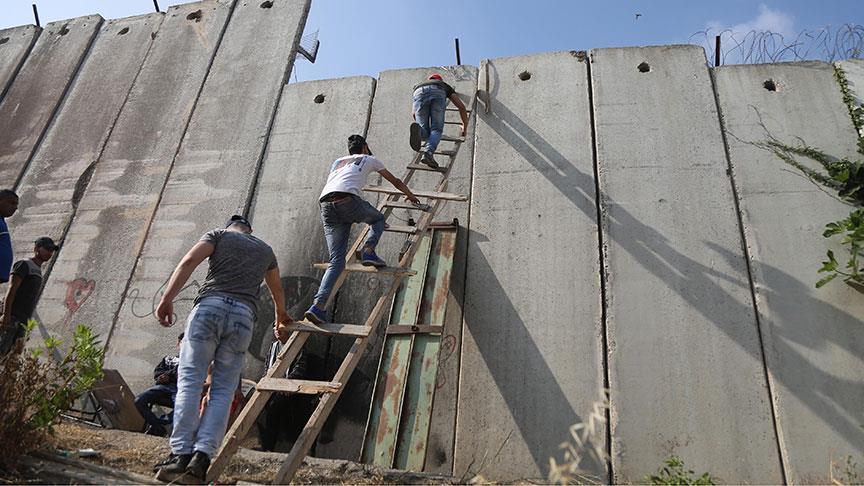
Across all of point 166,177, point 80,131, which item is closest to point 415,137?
point 166,177

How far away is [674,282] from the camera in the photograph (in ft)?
17.0

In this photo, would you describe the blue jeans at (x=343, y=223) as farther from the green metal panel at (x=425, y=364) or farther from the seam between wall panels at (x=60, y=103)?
A: the seam between wall panels at (x=60, y=103)

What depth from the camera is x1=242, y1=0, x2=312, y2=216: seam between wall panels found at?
655 centimetres

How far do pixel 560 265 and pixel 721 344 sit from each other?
4.73ft

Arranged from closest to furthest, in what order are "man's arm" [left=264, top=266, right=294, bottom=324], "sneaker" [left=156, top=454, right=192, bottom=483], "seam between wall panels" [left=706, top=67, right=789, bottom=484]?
"sneaker" [left=156, top=454, right=192, bottom=483] < "man's arm" [left=264, top=266, right=294, bottom=324] < "seam between wall panels" [left=706, top=67, right=789, bottom=484]

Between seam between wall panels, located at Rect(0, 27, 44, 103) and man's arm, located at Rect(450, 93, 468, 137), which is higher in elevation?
seam between wall panels, located at Rect(0, 27, 44, 103)

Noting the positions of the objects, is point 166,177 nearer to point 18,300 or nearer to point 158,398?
point 18,300

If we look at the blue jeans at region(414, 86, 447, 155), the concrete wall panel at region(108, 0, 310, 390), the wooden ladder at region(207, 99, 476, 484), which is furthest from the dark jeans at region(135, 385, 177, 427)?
the blue jeans at region(414, 86, 447, 155)

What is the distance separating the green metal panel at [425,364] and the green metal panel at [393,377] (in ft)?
0.18

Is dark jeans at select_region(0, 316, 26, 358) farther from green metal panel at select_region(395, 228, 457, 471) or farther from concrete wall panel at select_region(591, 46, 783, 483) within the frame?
concrete wall panel at select_region(591, 46, 783, 483)

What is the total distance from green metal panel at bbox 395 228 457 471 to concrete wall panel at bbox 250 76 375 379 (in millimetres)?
1030

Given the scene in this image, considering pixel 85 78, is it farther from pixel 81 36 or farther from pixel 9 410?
pixel 9 410

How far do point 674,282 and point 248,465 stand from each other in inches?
145

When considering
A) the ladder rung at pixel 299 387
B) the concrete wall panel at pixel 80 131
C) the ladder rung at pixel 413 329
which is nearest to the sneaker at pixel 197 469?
the ladder rung at pixel 299 387
